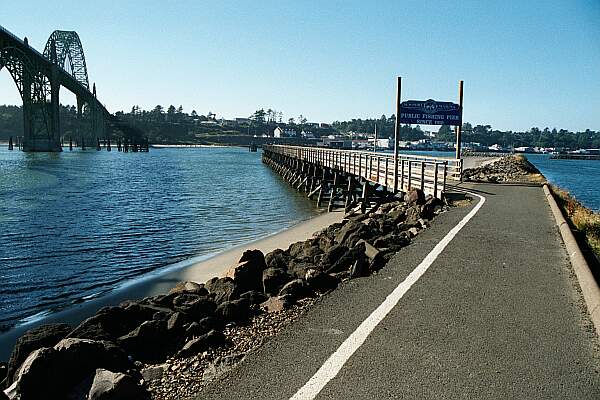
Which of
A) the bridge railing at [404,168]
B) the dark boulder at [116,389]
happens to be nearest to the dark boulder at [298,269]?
the dark boulder at [116,389]

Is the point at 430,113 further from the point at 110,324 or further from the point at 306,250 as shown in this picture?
the point at 110,324

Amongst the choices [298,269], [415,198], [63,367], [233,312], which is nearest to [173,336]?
[233,312]

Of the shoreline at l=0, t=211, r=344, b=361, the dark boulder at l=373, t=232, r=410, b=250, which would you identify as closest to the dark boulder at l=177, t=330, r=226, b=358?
the shoreline at l=0, t=211, r=344, b=361

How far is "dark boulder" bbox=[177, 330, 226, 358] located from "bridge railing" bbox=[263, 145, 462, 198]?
42.1 ft

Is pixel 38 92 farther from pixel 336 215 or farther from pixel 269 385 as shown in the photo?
pixel 269 385

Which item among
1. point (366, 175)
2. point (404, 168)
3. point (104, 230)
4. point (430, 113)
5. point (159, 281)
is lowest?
point (104, 230)

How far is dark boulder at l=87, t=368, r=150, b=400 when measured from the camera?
4.43m

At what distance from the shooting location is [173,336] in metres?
6.07

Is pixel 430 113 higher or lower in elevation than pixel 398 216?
higher

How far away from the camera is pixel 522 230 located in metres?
11.9

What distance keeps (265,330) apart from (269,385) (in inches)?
61.8

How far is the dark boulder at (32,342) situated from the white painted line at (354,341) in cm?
288

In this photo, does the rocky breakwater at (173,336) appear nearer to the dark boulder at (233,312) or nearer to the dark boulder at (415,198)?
the dark boulder at (233,312)

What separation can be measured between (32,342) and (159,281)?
264 inches
